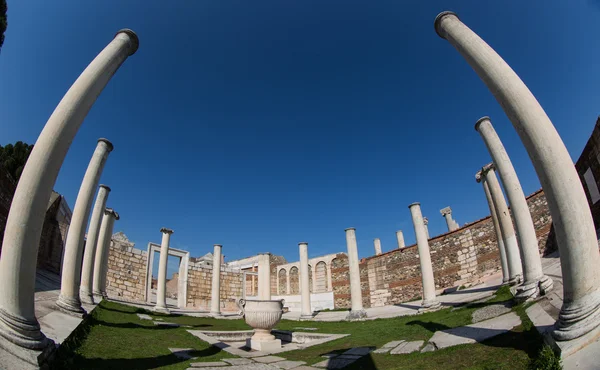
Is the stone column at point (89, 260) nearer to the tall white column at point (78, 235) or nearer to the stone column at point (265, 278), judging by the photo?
the tall white column at point (78, 235)

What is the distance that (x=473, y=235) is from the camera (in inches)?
748

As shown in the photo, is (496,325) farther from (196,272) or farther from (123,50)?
(196,272)

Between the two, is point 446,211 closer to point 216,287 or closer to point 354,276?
point 354,276

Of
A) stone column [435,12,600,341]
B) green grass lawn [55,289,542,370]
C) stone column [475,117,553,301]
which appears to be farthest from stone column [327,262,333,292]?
stone column [435,12,600,341]

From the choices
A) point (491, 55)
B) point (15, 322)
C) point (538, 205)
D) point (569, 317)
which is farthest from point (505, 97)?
point (538, 205)

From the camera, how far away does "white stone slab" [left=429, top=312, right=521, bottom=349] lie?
17.3 ft

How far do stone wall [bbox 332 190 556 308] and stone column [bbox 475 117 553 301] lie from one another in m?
9.49

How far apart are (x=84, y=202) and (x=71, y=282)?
232 cm

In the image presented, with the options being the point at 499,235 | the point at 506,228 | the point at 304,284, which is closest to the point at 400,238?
the point at 304,284

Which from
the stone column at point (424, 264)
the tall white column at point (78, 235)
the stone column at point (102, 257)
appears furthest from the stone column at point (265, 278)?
the tall white column at point (78, 235)

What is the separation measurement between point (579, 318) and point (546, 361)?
662mm

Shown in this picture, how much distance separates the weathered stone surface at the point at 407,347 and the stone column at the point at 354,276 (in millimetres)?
9050

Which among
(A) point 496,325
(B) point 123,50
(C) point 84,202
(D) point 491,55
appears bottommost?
(A) point 496,325

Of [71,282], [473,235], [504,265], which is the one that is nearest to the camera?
[71,282]
